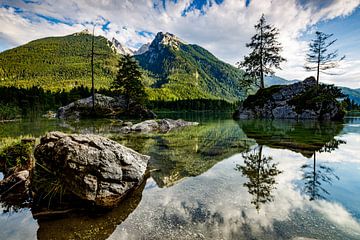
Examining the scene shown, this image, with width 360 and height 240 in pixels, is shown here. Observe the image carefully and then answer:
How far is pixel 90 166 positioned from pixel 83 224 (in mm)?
1633

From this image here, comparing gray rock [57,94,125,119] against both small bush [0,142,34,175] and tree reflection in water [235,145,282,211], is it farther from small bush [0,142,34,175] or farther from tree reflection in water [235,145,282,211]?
tree reflection in water [235,145,282,211]

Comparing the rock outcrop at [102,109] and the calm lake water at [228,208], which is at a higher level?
the rock outcrop at [102,109]

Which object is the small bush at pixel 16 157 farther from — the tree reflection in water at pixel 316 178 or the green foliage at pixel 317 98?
the green foliage at pixel 317 98

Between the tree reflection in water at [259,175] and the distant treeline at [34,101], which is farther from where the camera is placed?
the distant treeline at [34,101]

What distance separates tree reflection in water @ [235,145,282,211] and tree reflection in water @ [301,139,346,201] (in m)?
1.03

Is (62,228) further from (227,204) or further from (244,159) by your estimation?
(244,159)

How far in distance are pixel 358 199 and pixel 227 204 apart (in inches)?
149

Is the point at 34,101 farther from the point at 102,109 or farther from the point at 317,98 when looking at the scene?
the point at 317,98

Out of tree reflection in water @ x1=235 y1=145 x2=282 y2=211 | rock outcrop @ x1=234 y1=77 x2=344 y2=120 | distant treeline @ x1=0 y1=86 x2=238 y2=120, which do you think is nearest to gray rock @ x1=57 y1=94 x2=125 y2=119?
distant treeline @ x1=0 y1=86 x2=238 y2=120

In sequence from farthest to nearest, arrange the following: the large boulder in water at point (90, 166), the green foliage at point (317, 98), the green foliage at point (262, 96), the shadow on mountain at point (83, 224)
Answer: the green foliage at point (262, 96)
the green foliage at point (317, 98)
the large boulder in water at point (90, 166)
the shadow on mountain at point (83, 224)

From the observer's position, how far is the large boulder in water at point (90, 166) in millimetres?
5969

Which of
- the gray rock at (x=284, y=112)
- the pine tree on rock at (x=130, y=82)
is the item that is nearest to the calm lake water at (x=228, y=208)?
the gray rock at (x=284, y=112)

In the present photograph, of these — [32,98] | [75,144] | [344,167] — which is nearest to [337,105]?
[344,167]

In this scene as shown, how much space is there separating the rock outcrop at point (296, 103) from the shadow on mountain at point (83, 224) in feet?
131
